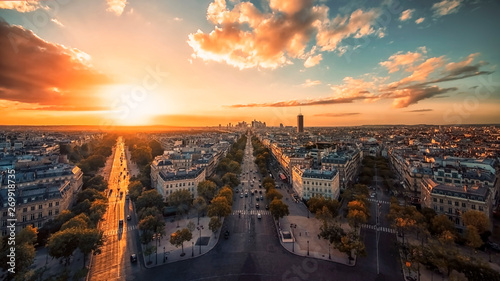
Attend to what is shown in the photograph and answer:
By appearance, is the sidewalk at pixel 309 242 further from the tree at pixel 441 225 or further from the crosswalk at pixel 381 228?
the tree at pixel 441 225

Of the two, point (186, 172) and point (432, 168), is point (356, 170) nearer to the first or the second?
point (432, 168)

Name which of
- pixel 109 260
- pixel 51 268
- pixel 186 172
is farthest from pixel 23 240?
pixel 186 172

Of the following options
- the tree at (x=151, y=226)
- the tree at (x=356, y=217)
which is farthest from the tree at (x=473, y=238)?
the tree at (x=151, y=226)

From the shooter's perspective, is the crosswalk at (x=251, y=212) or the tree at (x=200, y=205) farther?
the crosswalk at (x=251, y=212)

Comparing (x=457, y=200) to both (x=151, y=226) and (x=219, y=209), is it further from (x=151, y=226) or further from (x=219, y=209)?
(x=151, y=226)

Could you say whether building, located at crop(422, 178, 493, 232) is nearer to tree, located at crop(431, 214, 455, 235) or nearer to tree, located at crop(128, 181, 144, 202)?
tree, located at crop(431, 214, 455, 235)

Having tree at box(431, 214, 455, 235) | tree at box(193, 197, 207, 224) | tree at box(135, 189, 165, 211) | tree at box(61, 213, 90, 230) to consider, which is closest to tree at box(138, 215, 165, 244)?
tree at box(61, 213, 90, 230)

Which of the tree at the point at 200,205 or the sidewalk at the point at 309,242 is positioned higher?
the tree at the point at 200,205

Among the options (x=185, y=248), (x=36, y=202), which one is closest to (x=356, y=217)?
(x=185, y=248)
